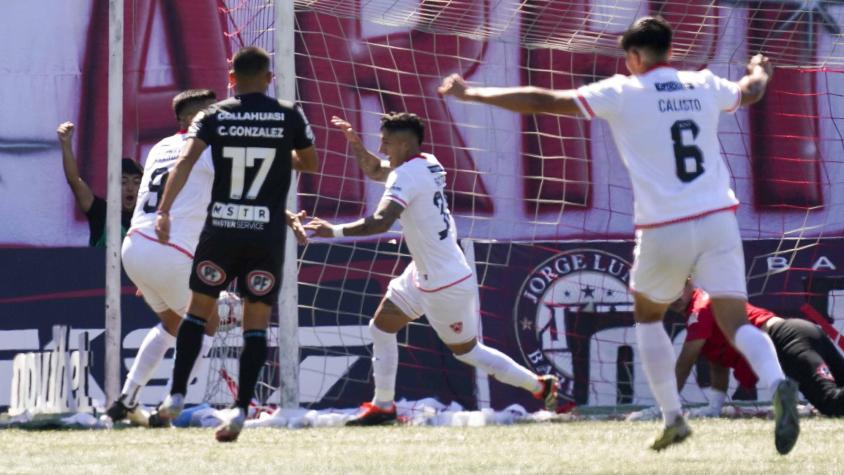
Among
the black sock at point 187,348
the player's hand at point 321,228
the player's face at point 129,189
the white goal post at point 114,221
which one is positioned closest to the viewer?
the black sock at point 187,348

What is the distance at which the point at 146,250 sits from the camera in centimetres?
944

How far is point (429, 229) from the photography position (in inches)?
374

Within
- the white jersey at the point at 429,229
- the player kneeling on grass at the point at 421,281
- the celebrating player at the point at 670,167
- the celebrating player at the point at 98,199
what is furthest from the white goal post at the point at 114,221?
the celebrating player at the point at 670,167

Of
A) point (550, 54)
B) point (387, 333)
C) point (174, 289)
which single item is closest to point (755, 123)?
point (550, 54)

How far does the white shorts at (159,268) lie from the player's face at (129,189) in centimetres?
153

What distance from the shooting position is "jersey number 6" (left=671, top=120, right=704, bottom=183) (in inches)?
269

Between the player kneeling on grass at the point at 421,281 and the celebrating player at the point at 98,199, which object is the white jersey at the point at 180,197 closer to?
the player kneeling on grass at the point at 421,281

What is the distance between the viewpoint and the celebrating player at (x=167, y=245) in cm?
939

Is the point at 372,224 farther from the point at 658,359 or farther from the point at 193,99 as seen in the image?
the point at 658,359

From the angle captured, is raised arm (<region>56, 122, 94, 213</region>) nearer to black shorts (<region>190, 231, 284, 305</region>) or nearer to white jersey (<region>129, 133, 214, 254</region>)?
white jersey (<region>129, 133, 214, 254</region>)

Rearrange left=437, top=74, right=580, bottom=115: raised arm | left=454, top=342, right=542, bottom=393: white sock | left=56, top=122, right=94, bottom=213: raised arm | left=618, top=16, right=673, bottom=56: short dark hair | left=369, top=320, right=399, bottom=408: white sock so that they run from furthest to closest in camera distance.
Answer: left=56, top=122, right=94, bottom=213: raised arm < left=369, top=320, right=399, bottom=408: white sock < left=454, top=342, right=542, bottom=393: white sock < left=618, top=16, right=673, bottom=56: short dark hair < left=437, top=74, right=580, bottom=115: raised arm

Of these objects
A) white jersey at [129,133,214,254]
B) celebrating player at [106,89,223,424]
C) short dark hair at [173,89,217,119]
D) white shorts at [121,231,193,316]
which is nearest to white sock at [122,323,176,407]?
celebrating player at [106,89,223,424]

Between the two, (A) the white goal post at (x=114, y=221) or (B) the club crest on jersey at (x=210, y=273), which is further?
(A) the white goal post at (x=114, y=221)

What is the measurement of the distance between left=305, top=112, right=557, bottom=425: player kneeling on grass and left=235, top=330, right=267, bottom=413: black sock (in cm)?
160
